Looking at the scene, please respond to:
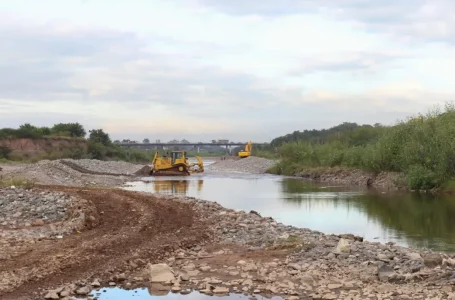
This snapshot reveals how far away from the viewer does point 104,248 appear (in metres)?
12.4

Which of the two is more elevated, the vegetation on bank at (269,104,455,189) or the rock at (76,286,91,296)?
the vegetation on bank at (269,104,455,189)

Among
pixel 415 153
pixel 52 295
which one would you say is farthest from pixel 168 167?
pixel 52 295

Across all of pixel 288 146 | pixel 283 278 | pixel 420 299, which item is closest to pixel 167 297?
pixel 283 278

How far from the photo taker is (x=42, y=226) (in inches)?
605

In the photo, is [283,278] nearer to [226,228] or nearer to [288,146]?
[226,228]

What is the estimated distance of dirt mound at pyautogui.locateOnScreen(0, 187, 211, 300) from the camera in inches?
383

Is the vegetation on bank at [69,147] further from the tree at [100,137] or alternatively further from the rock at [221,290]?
the rock at [221,290]

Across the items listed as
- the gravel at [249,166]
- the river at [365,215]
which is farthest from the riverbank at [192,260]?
the gravel at [249,166]

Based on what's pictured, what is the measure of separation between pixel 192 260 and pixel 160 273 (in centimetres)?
175

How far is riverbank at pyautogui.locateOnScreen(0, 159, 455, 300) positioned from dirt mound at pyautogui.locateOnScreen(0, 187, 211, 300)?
0.02 metres

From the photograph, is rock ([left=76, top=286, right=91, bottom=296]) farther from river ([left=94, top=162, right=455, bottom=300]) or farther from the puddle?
river ([left=94, top=162, right=455, bottom=300])

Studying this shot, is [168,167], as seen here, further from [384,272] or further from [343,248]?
[384,272]

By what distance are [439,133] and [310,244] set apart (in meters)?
28.9

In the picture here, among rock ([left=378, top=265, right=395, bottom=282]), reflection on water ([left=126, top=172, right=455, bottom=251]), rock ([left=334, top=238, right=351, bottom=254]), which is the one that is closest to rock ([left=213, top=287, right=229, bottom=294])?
rock ([left=378, top=265, right=395, bottom=282])
